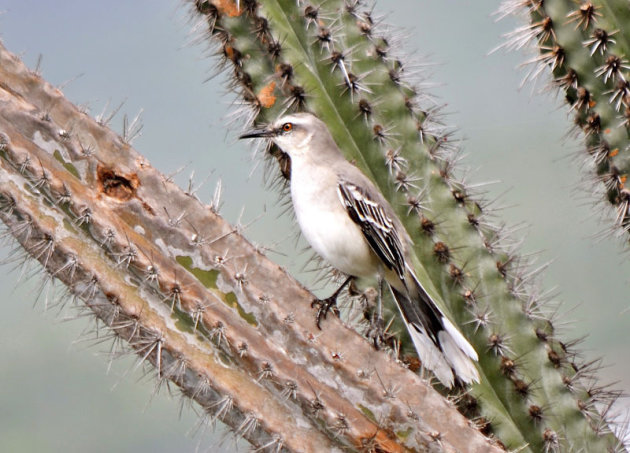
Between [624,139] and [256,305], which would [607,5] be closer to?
[624,139]

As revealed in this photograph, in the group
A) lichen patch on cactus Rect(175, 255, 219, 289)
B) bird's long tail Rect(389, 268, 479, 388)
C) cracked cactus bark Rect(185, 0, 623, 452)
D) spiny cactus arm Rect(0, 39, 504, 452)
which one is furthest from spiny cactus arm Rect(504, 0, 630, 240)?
lichen patch on cactus Rect(175, 255, 219, 289)

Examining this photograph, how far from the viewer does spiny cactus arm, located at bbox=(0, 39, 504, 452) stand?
83.1 inches

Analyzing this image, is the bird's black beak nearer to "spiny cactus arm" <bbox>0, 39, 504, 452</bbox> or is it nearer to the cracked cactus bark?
the cracked cactus bark

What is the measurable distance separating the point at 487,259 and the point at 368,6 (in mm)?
889

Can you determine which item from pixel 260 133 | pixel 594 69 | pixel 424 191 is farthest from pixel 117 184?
pixel 594 69

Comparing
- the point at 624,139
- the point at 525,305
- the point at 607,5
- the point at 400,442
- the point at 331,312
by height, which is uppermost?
the point at 607,5

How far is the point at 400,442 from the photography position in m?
2.22

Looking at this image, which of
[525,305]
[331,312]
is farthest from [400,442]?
[525,305]

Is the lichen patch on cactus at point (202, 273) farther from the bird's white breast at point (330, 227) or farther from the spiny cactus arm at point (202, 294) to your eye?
the bird's white breast at point (330, 227)

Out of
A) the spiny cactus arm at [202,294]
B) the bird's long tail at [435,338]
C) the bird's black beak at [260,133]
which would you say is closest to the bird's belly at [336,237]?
the bird's long tail at [435,338]

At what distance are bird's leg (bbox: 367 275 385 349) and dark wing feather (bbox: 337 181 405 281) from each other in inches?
5.1

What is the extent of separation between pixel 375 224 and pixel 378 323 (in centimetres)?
30

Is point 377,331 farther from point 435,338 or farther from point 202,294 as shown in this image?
point 202,294

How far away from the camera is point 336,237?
2881mm
